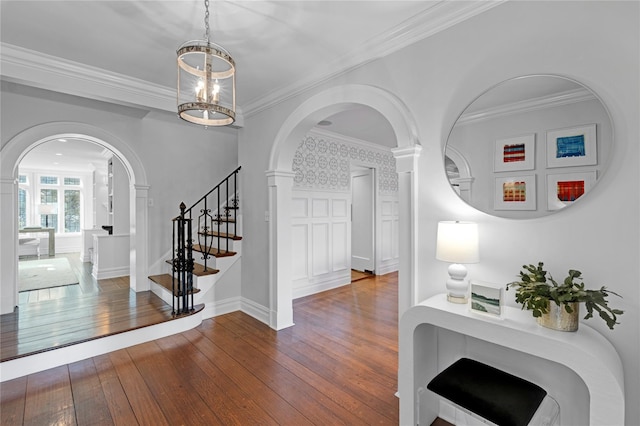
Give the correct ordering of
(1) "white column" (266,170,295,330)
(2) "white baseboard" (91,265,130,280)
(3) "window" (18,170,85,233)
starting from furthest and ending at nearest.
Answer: (3) "window" (18,170,85,233) → (2) "white baseboard" (91,265,130,280) → (1) "white column" (266,170,295,330)

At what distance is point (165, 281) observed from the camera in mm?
4145

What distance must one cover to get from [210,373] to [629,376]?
2699mm

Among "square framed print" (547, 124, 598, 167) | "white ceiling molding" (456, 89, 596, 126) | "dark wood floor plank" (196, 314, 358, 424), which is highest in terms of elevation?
"white ceiling molding" (456, 89, 596, 126)

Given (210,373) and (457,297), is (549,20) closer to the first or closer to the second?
(457,297)

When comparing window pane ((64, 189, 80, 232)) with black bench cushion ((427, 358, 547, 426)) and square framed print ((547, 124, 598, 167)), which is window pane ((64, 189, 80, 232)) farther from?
square framed print ((547, 124, 598, 167))

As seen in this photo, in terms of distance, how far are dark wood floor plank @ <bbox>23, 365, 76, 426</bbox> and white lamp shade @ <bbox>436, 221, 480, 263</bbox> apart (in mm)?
2639

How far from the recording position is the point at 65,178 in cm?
920

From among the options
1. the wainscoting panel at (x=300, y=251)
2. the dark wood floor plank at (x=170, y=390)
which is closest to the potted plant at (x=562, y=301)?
the dark wood floor plank at (x=170, y=390)

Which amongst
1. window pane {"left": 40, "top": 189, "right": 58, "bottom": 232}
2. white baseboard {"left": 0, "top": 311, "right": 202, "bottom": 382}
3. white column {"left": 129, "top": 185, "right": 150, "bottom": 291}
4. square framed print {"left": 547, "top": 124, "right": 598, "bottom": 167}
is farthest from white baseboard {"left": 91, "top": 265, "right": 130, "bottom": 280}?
square framed print {"left": 547, "top": 124, "right": 598, "bottom": 167}

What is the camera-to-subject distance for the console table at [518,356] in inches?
46.3

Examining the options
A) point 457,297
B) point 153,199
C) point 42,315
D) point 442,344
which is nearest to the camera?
point 457,297

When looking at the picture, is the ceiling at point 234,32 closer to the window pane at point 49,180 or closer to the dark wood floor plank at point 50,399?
the dark wood floor plank at point 50,399

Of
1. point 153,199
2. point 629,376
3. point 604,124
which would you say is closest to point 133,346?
point 153,199

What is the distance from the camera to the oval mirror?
1.50 m
